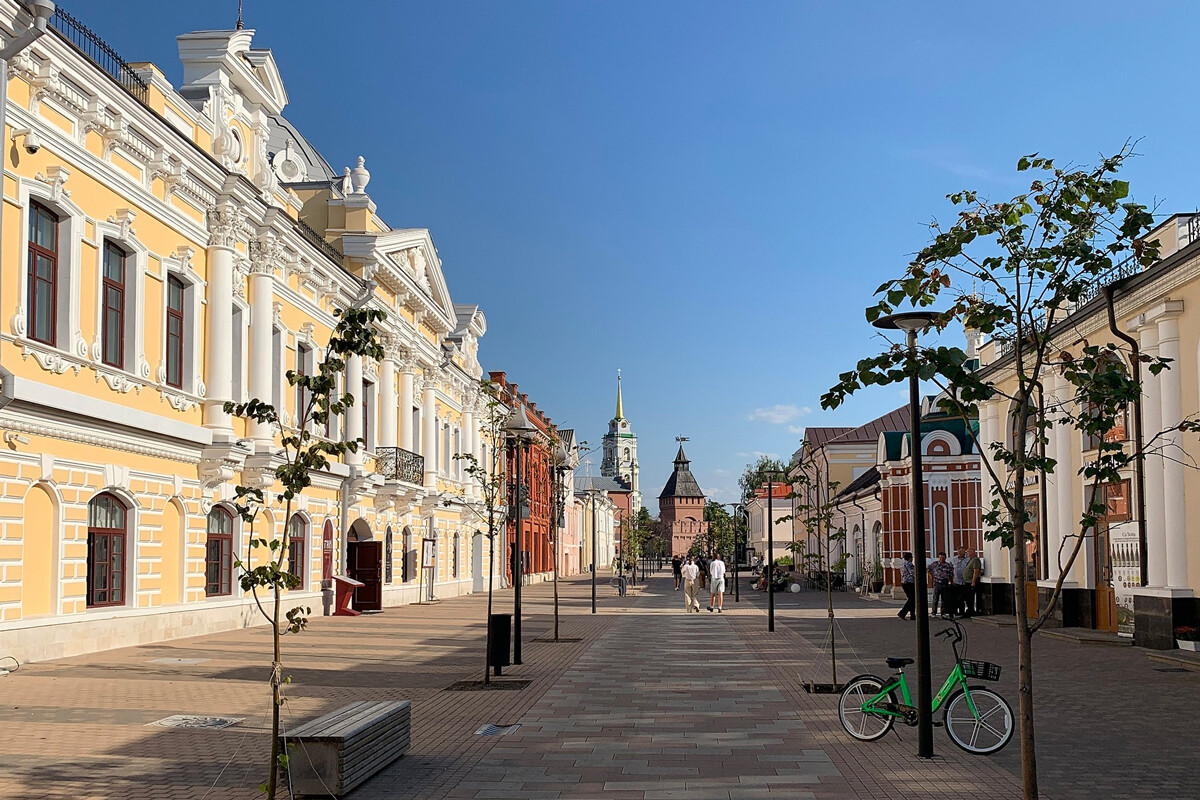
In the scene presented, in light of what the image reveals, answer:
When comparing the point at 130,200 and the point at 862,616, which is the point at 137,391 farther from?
the point at 862,616

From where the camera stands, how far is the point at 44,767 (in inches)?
354

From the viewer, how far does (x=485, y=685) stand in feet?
49.1

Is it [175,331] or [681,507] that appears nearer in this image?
[175,331]

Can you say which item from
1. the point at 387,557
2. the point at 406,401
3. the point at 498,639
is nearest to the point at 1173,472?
the point at 498,639

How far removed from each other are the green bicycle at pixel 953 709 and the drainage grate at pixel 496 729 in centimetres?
333

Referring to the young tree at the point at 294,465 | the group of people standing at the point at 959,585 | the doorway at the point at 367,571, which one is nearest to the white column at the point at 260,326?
the doorway at the point at 367,571

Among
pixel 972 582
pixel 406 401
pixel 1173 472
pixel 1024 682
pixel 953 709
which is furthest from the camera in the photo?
pixel 406 401

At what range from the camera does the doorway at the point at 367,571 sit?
109 feet

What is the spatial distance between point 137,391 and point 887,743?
15.5 meters

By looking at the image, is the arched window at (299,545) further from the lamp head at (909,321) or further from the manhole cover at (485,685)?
the lamp head at (909,321)

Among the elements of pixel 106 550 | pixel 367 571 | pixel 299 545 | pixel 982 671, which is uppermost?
pixel 106 550

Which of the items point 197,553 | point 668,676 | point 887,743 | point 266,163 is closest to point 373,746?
point 887,743

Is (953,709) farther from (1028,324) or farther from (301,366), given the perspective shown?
(301,366)

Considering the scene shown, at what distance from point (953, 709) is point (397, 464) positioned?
Answer: 1149 inches
